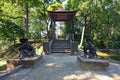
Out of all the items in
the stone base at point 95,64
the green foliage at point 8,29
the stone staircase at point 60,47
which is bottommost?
the stone base at point 95,64

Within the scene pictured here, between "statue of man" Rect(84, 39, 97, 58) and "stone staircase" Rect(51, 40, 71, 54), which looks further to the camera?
"stone staircase" Rect(51, 40, 71, 54)

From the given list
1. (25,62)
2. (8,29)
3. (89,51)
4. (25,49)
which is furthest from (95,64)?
(8,29)

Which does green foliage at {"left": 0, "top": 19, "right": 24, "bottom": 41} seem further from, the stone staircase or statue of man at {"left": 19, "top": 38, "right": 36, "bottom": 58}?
statue of man at {"left": 19, "top": 38, "right": 36, "bottom": 58}

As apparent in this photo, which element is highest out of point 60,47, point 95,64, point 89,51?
point 89,51

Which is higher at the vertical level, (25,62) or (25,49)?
(25,49)

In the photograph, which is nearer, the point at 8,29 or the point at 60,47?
the point at 60,47

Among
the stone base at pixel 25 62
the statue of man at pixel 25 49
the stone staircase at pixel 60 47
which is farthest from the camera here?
the stone staircase at pixel 60 47

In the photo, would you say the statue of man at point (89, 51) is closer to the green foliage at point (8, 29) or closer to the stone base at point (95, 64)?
the stone base at point (95, 64)

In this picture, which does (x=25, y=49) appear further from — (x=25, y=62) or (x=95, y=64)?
(x=95, y=64)

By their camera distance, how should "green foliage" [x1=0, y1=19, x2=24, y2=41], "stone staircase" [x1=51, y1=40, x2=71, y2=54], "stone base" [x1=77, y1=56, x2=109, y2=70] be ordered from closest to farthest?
"stone base" [x1=77, y1=56, x2=109, y2=70]
"stone staircase" [x1=51, y1=40, x2=71, y2=54]
"green foliage" [x1=0, y1=19, x2=24, y2=41]

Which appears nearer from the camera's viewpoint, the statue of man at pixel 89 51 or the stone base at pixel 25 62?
the stone base at pixel 25 62

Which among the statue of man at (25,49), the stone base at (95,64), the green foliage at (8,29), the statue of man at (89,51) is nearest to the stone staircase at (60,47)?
the green foliage at (8,29)

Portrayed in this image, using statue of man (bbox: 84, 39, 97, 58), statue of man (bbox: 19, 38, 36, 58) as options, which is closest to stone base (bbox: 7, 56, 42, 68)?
statue of man (bbox: 19, 38, 36, 58)

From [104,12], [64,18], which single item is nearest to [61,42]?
[64,18]
